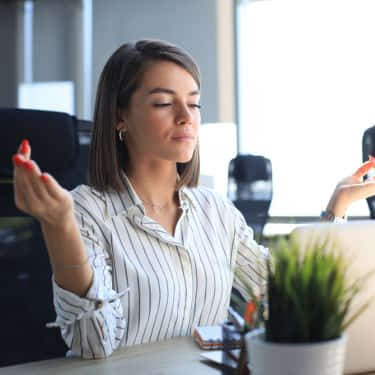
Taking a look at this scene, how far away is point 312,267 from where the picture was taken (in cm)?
66

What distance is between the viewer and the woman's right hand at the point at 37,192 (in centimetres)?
87

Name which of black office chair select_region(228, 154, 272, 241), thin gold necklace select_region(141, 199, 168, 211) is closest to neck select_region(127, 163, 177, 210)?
thin gold necklace select_region(141, 199, 168, 211)

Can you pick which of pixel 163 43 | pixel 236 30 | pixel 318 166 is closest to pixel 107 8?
pixel 236 30

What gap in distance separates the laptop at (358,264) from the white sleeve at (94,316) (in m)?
0.45

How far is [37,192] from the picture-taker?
2.94 feet

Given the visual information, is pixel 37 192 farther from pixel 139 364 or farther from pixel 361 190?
pixel 361 190

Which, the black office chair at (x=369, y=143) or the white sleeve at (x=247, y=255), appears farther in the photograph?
the black office chair at (x=369, y=143)

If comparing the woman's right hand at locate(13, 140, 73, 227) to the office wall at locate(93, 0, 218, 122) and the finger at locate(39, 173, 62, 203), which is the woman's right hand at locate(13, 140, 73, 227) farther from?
the office wall at locate(93, 0, 218, 122)

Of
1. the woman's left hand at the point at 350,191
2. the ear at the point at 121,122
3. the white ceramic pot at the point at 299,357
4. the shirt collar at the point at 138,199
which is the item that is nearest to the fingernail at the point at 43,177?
the white ceramic pot at the point at 299,357

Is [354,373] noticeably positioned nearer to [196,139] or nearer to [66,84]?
[196,139]

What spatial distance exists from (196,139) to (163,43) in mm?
267

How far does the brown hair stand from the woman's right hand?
0.53 m

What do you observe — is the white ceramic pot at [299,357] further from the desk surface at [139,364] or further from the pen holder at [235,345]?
the desk surface at [139,364]

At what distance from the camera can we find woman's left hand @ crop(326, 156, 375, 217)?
1482 millimetres
